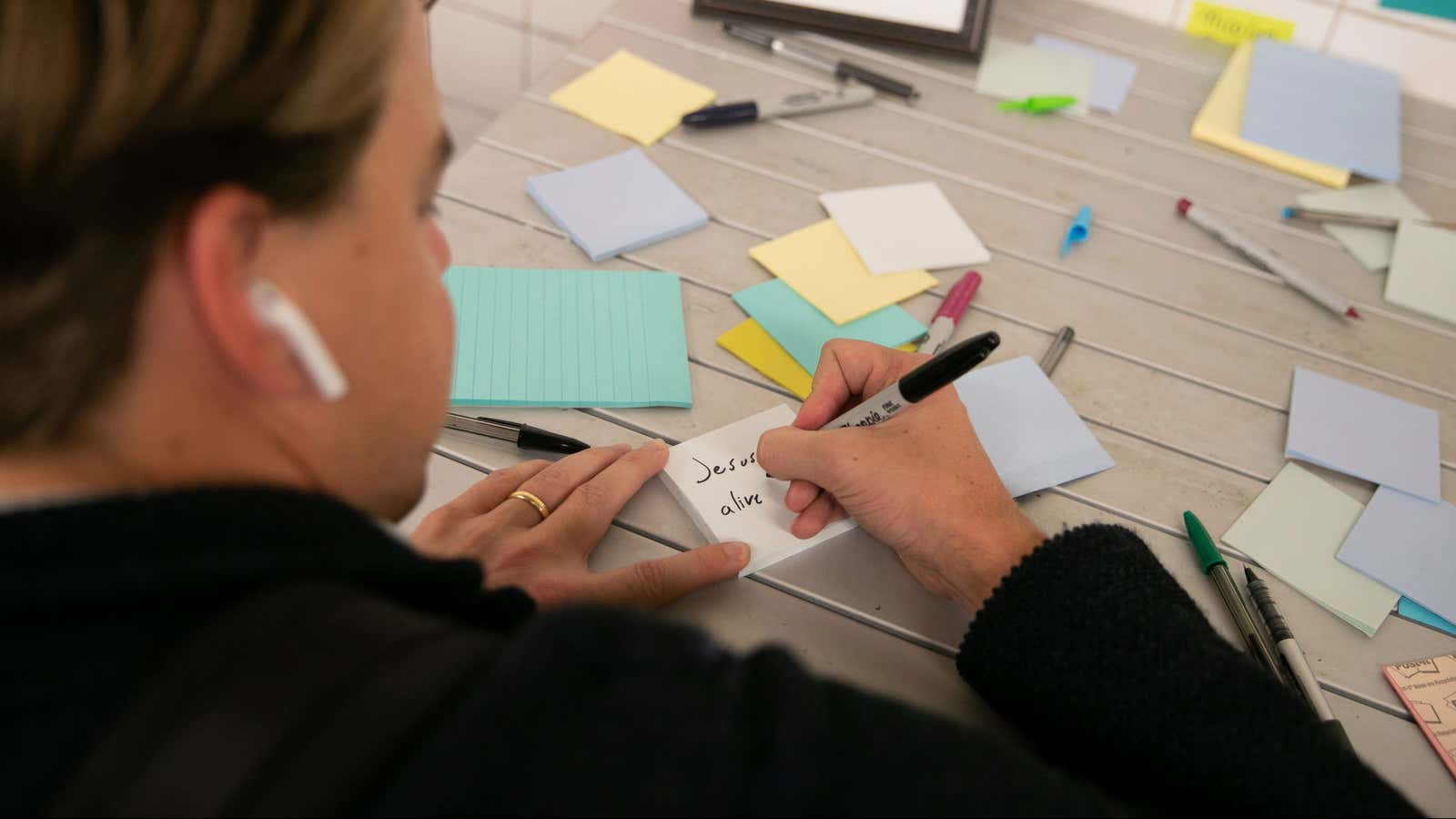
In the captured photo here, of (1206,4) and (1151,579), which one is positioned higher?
(1206,4)

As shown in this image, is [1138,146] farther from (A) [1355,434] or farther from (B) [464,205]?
(B) [464,205]

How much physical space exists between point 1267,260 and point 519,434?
831 mm

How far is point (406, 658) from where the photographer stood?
1.45 feet

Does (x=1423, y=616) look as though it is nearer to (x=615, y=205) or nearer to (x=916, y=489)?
(x=916, y=489)

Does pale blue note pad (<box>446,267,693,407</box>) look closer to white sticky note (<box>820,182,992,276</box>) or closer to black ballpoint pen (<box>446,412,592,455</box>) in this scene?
black ballpoint pen (<box>446,412,592,455</box>)

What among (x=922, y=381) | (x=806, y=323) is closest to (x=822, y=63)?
(x=806, y=323)

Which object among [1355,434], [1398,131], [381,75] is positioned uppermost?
[381,75]

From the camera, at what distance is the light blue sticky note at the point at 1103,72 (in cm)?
140

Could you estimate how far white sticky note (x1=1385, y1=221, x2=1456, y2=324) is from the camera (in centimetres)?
115

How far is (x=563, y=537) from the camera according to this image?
2.55 ft

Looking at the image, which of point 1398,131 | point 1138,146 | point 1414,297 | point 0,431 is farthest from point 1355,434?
point 0,431

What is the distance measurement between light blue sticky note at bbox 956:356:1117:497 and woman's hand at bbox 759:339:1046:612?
3.2 inches

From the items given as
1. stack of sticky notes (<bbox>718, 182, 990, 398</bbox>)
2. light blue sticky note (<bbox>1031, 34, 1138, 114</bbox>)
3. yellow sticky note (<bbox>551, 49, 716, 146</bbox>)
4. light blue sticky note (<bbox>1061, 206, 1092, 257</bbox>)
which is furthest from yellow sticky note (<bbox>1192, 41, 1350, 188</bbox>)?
yellow sticky note (<bbox>551, 49, 716, 146</bbox>)

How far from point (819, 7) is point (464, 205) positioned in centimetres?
62
